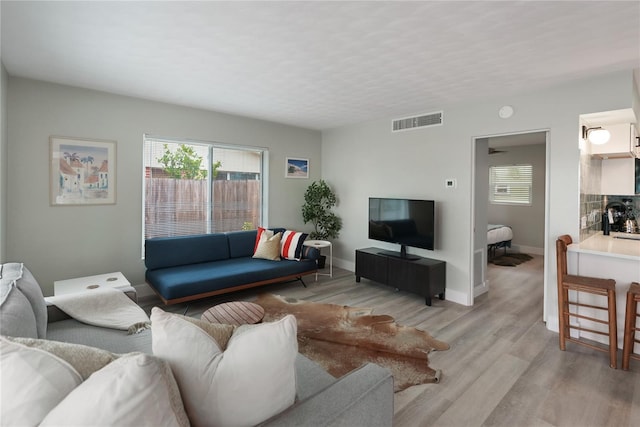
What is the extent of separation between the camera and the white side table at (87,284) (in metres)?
3.15

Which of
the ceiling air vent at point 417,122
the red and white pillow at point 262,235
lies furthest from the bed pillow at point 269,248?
the ceiling air vent at point 417,122

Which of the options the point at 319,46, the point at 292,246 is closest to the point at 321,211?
the point at 292,246

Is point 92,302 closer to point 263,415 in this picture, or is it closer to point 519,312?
point 263,415

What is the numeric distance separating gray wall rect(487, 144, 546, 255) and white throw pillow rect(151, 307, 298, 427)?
7.69 meters

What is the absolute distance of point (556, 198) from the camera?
3.31 metres

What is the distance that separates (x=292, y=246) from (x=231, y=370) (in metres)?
3.66

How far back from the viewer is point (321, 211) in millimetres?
5773

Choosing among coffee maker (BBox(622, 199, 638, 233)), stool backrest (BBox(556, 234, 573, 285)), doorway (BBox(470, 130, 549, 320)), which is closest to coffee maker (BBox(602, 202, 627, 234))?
coffee maker (BBox(622, 199, 638, 233))

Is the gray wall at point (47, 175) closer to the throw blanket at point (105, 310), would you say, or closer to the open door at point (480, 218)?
the throw blanket at point (105, 310)

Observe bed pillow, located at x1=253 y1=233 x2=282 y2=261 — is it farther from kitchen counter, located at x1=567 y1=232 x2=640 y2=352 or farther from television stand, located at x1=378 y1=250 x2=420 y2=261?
kitchen counter, located at x1=567 y1=232 x2=640 y2=352

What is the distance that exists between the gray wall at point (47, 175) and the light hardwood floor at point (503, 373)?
0.89 meters

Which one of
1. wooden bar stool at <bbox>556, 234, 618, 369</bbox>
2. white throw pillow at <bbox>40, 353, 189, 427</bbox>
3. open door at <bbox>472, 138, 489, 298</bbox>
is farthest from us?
open door at <bbox>472, 138, 489, 298</bbox>

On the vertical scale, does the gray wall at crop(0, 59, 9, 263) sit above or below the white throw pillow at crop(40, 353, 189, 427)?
above

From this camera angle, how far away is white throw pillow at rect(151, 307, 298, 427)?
97 cm
